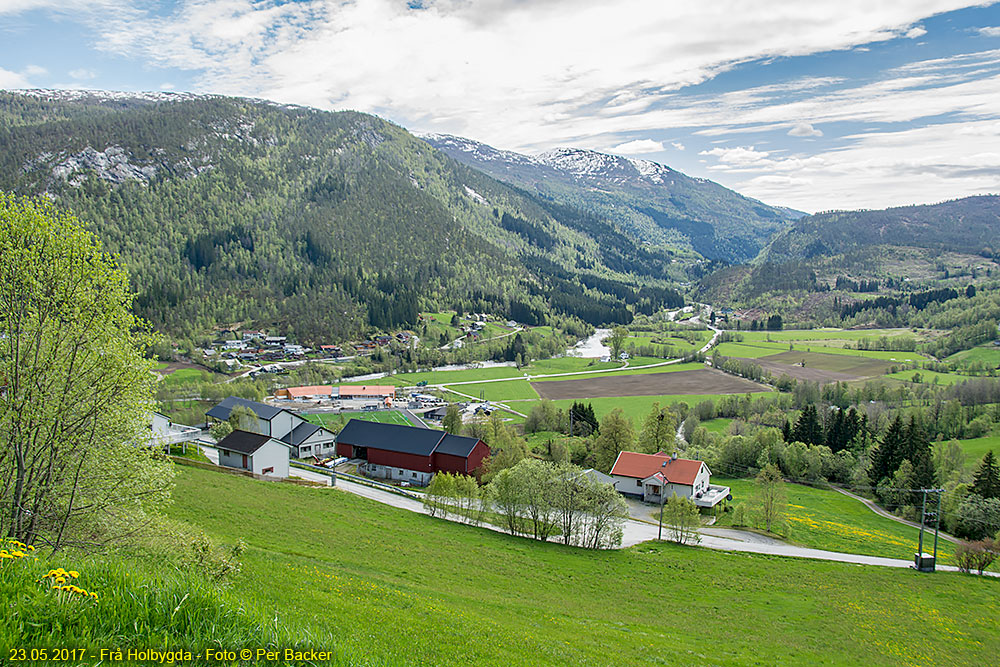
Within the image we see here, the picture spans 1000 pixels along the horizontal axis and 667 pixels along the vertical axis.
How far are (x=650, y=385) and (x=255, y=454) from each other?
304ft

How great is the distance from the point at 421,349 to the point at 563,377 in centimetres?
3962

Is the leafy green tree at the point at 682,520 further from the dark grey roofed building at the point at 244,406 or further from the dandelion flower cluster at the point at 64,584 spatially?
the dark grey roofed building at the point at 244,406

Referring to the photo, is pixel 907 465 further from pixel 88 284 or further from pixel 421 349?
pixel 421 349

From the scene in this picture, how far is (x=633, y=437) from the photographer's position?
232 feet

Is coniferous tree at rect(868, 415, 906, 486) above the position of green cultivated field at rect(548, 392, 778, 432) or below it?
above

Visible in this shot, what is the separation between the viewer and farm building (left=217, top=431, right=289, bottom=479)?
187ft

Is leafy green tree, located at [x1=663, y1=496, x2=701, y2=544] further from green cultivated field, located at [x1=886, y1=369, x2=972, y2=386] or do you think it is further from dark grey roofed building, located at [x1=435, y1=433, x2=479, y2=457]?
green cultivated field, located at [x1=886, y1=369, x2=972, y2=386]

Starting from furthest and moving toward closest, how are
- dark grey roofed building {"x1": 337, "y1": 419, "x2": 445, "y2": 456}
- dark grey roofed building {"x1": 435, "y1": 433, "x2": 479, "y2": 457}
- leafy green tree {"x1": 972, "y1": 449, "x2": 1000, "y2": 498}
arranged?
dark grey roofed building {"x1": 337, "y1": 419, "x2": 445, "y2": 456}
dark grey roofed building {"x1": 435, "y1": 433, "x2": 479, "y2": 457}
leafy green tree {"x1": 972, "y1": 449, "x2": 1000, "y2": 498}

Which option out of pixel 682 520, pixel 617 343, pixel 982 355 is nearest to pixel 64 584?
pixel 682 520

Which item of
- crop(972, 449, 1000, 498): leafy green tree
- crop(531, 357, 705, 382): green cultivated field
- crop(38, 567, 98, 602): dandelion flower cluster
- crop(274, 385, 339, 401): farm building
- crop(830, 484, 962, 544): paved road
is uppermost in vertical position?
crop(38, 567, 98, 602): dandelion flower cluster

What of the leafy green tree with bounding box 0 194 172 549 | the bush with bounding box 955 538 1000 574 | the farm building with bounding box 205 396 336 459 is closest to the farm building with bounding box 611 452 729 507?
the bush with bounding box 955 538 1000 574

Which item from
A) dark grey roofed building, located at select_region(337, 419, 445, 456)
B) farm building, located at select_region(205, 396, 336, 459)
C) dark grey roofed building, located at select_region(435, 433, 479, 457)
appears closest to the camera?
dark grey roofed building, located at select_region(435, 433, 479, 457)

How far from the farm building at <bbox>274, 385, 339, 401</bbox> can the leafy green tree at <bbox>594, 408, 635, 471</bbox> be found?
198 ft

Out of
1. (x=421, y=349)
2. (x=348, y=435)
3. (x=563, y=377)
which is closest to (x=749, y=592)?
(x=348, y=435)
